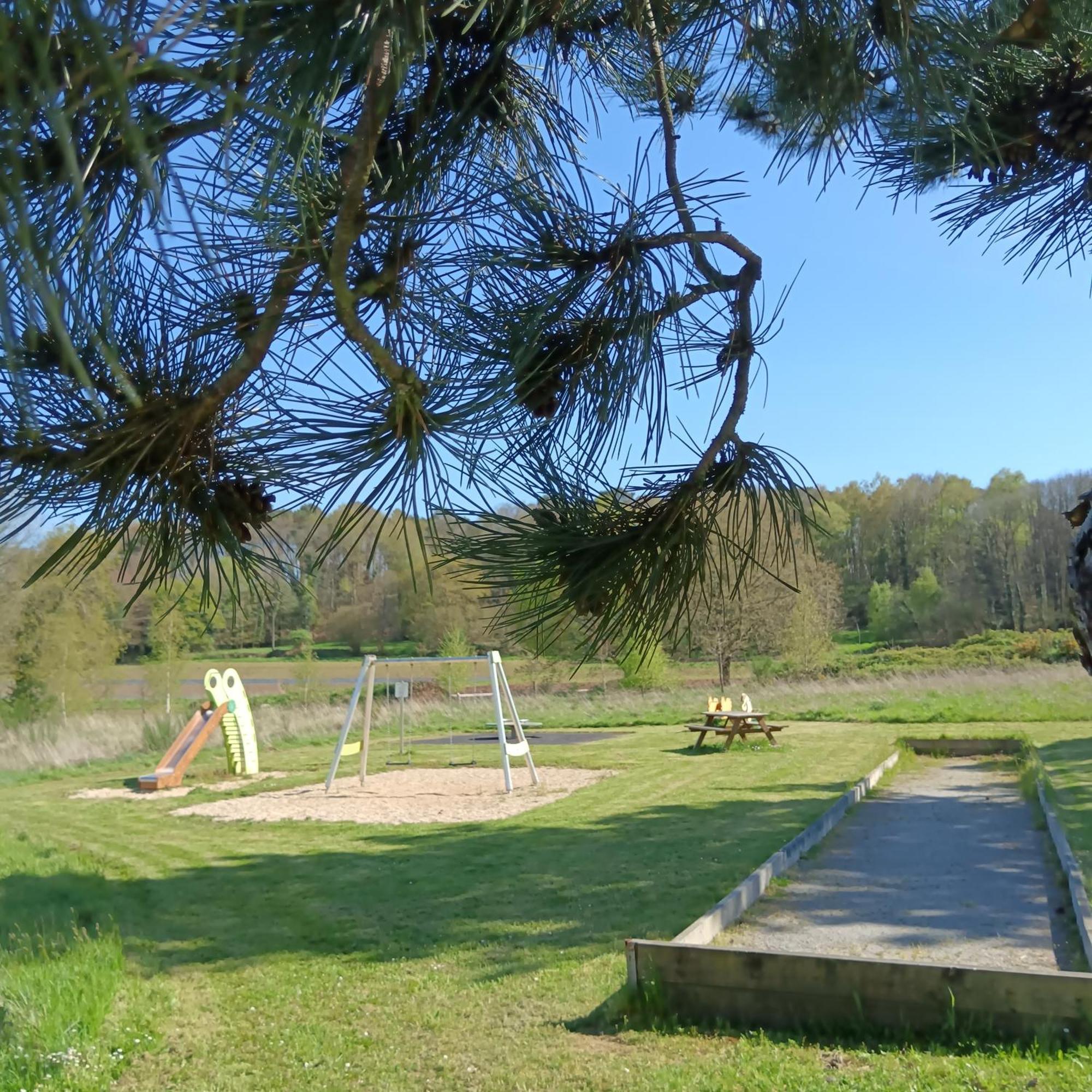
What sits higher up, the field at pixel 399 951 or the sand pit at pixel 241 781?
the field at pixel 399 951

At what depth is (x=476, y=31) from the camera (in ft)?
6.22

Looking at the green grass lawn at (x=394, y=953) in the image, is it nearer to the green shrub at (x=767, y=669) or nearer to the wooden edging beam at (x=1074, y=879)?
the wooden edging beam at (x=1074, y=879)

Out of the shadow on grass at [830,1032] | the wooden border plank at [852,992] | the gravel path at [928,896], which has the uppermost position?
the wooden border plank at [852,992]

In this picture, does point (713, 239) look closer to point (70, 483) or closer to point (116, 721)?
point (70, 483)

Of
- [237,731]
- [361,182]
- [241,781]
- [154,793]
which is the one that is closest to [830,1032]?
[361,182]

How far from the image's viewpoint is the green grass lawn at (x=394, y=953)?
401 centimetres

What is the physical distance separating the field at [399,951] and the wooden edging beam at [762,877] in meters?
0.24

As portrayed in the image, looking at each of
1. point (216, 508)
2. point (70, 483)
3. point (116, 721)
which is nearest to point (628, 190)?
point (216, 508)

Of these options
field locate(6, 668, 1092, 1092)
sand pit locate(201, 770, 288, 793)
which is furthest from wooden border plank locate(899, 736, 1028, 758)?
sand pit locate(201, 770, 288, 793)

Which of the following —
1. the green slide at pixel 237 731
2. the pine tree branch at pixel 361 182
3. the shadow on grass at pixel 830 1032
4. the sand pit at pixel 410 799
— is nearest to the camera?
the pine tree branch at pixel 361 182

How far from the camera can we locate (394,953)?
5.71 meters

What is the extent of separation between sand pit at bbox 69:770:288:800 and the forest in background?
6.68 ft

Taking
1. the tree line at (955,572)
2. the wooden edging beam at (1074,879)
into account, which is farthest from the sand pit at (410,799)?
the tree line at (955,572)

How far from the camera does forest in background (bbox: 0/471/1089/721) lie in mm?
1856
